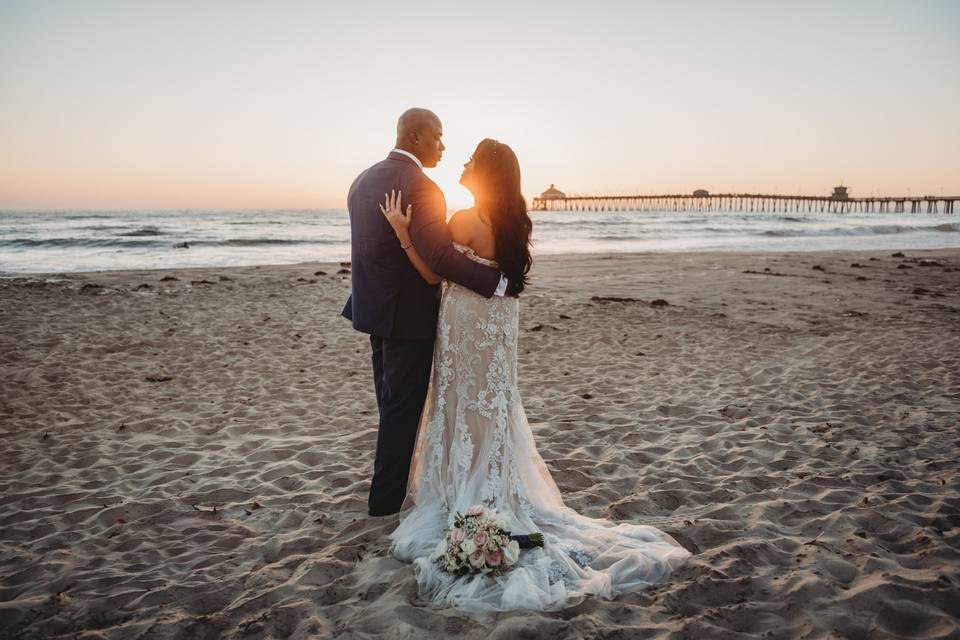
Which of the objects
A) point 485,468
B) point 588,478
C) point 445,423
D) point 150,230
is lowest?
point 588,478

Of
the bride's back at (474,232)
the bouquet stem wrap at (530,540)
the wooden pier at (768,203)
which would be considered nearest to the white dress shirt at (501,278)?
the bride's back at (474,232)

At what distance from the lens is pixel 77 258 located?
22641 millimetres

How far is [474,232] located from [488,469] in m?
1.38

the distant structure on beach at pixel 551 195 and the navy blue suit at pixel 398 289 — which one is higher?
the distant structure on beach at pixel 551 195

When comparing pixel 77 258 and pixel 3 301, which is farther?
pixel 77 258

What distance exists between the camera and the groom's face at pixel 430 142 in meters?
3.49

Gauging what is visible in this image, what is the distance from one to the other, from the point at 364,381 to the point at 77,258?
21.0 meters

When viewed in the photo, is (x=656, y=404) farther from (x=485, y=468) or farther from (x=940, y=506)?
(x=485, y=468)

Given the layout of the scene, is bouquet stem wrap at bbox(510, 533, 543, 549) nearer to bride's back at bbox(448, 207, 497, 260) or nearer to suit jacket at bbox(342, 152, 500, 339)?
suit jacket at bbox(342, 152, 500, 339)

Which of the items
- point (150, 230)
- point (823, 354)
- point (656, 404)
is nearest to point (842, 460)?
point (656, 404)

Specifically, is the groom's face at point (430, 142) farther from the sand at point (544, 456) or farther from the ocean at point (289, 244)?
the ocean at point (289, 244)

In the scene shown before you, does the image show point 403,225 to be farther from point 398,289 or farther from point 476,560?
point 476,560

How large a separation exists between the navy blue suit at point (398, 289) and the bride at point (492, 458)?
0.08m

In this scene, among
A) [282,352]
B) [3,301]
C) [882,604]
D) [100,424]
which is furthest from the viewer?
[3,301]
